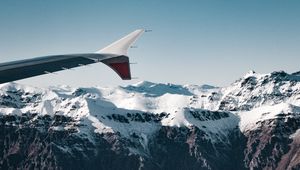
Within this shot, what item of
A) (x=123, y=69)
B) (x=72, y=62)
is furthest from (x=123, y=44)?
(x=72, y=62)

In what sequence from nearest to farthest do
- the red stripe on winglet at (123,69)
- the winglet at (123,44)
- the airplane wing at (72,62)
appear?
the airplane wing at (72,62) → the red stripe on winglet at (123,69) → the winglet at (123,44)

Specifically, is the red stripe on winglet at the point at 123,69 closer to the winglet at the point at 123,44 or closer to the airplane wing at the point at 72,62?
the airplane wing at the point at 72,62

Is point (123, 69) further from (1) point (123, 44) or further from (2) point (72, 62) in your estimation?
(2) point (72, 62)

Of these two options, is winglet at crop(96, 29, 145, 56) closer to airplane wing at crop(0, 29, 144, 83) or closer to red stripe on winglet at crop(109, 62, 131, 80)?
airplane wing at crop(0, 29, 144, 83)

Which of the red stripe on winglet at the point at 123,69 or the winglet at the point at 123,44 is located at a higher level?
the winglet at the point at 123,44

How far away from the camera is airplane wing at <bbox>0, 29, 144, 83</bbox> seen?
62.0 m

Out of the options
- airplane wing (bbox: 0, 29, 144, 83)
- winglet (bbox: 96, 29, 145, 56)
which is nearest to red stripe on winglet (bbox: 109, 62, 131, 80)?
airplane wing (bbox: 0, 29, 144, 83)

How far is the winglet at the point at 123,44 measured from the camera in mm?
71088

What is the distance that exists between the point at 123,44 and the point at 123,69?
637 cm

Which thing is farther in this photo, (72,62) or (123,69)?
(72,62)

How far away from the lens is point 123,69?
67.4 metres

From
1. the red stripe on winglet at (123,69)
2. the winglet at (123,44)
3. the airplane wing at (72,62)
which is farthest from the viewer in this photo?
the winglet at (123,44)

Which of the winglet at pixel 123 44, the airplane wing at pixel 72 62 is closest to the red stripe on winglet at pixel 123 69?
the airplane wing at pixel 72 62

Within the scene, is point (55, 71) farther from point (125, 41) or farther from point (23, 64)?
point (125, 41)
